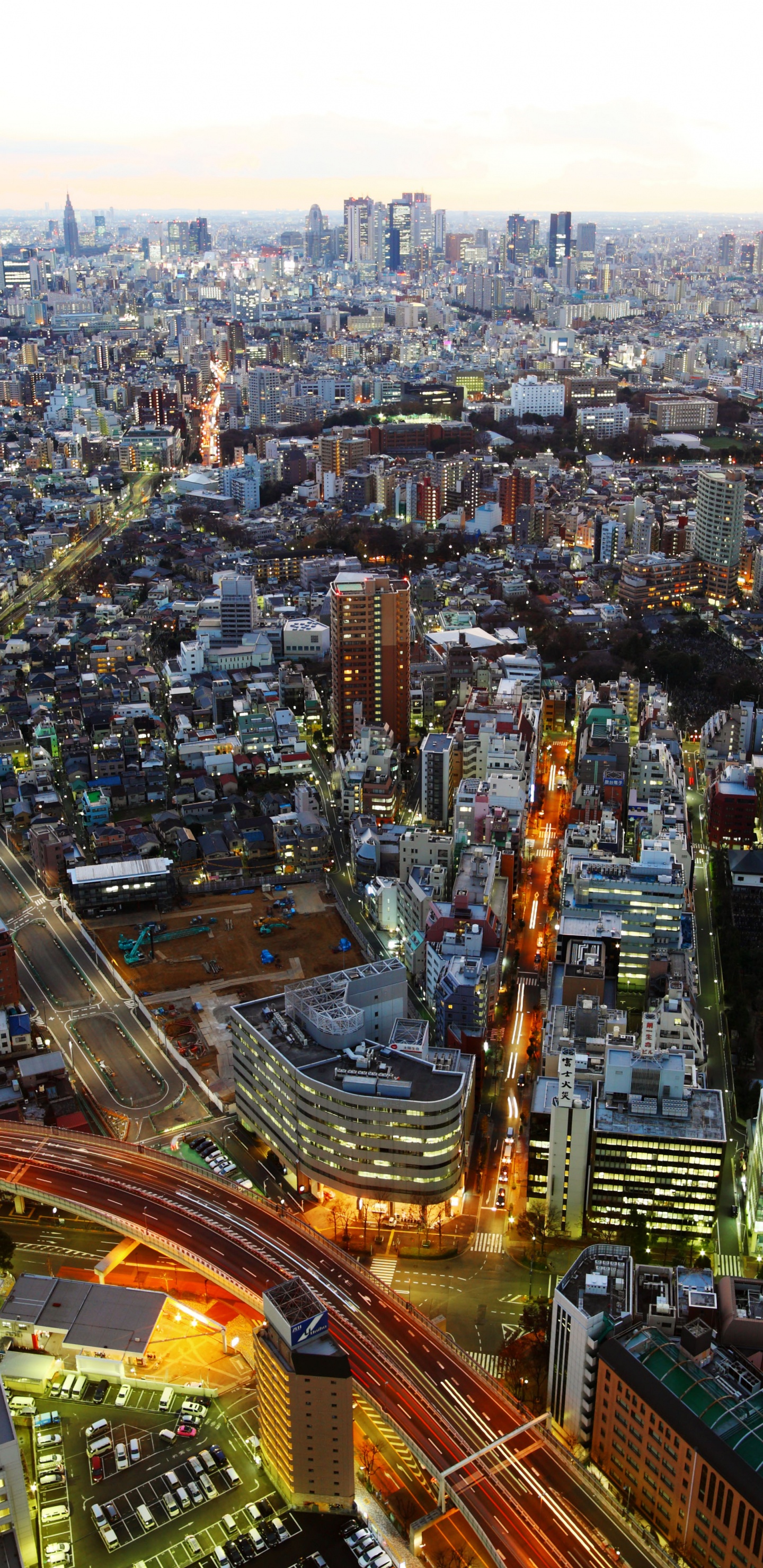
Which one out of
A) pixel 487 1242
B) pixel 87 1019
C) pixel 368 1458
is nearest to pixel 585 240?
pixel 87 1019

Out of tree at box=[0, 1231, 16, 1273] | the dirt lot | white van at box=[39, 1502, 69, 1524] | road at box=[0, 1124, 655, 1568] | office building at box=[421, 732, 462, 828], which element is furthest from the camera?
office building at box=[421, 732, 462, 828]

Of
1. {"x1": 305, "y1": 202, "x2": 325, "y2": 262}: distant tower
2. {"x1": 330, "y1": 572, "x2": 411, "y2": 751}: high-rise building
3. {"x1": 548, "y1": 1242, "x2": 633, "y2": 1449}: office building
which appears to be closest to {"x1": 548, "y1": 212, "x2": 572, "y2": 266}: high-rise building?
{"x1": 305, "y1": 202, "x2": 325, "y2": 262}: distant tower

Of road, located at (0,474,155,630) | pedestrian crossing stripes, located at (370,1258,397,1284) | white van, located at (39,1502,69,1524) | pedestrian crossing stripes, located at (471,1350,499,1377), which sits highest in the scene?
road, located at (0,474,155,630)

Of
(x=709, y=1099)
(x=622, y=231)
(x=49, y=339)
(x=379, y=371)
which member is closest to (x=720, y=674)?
(x=709, y=1099)

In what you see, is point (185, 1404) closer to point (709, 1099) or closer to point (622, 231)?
point (709, 1099)

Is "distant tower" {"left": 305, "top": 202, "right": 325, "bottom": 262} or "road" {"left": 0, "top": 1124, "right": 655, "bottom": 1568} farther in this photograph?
"distant tower" {"left": 305, "top": 202, "right": 325, "bottom": 262}

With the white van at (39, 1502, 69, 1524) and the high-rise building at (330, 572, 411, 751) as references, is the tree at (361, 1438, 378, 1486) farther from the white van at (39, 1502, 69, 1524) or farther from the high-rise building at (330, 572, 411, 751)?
the high-rise building at (330, 572, 411, 751)

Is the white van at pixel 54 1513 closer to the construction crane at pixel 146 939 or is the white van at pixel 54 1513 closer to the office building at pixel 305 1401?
the office building at pixel 305 1401
